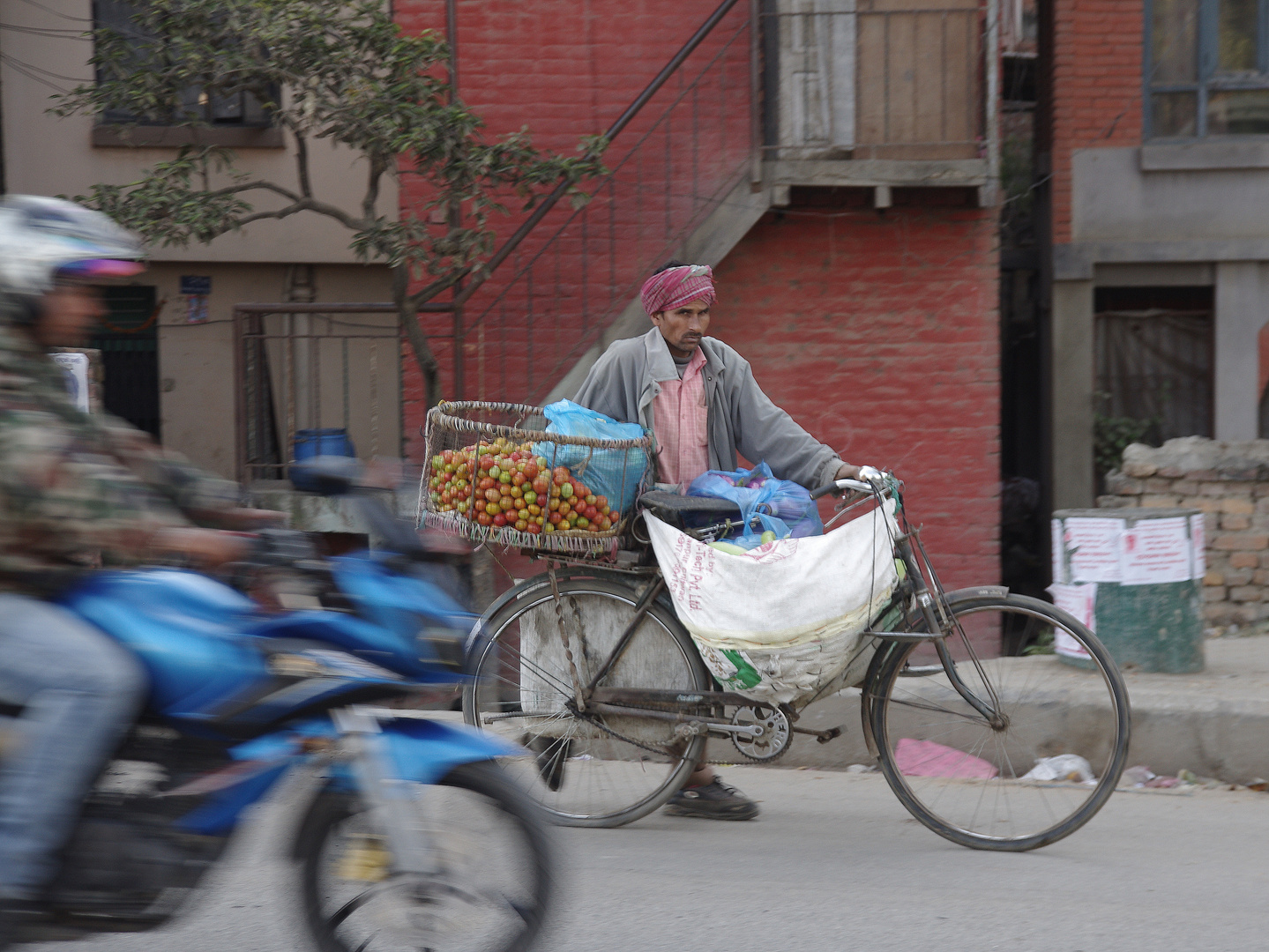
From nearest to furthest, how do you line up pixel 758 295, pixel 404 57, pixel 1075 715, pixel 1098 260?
pixel 1075 715 < pixel 404 57 < pixel 758 295 < pixel 1098 260

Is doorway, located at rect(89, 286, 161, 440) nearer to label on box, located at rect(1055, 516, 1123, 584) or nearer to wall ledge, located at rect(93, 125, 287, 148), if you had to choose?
wall ledge, located at rect(93, 125, 287, 148)

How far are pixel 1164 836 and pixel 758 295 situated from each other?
4513 mm

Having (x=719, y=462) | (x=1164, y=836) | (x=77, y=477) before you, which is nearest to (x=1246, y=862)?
(x=1164, y=836)

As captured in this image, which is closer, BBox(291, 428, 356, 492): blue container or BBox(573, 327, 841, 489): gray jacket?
BBox(573, 327, 841, 489): gray jacket

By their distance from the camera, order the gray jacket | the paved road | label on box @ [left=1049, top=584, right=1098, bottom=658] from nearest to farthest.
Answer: the paved road < the gray jacket < label on box @ [left=1049, top=584, right=1098, bottom=658]

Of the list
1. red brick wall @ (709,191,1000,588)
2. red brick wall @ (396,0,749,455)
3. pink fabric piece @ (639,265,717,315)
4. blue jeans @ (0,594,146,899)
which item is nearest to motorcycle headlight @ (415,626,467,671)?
blue jeans @ (0,594,146,899)

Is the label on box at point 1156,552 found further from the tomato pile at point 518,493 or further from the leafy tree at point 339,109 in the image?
the leafy tree at point 339,109

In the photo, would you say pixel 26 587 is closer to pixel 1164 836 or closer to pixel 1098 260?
pixel 1164 836

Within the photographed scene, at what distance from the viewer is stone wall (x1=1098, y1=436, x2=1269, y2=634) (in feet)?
25.0

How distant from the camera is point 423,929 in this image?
258 centimetres

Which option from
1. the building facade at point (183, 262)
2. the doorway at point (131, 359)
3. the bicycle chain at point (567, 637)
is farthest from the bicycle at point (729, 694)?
the doorway at point (131, 359)

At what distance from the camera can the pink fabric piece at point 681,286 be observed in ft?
14.1

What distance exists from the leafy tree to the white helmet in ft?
13.2

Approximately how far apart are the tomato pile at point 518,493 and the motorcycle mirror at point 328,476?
4.14 feet
